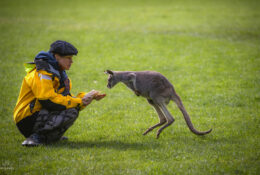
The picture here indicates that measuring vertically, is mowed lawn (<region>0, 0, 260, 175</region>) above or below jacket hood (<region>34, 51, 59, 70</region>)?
below

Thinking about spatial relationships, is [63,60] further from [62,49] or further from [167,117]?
[167,117]

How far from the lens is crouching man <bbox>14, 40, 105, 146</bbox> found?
4.90 metres

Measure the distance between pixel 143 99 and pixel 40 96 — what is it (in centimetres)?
413

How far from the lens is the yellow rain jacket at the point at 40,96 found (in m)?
4.84

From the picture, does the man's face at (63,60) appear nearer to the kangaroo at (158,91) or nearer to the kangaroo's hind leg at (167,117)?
the kangaroo at (158,91)

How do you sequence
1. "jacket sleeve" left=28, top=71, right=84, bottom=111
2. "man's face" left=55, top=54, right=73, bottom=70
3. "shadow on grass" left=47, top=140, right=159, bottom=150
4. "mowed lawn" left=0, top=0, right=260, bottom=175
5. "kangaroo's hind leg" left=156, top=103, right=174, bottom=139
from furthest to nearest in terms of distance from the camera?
1. "kangaroo's hind leg" left=156, top=103, right=174, bottom=139
2. "shadow on grass" left=47, top=140, right=159, bottom=150
3. "man's face" left=55, top=54, right=73, bottom=70
4. "jacket sleeve" left=28, top=71, right=84, bottom=111
5. "mowed lawn" left=0, top=0, right=260, bottom=175

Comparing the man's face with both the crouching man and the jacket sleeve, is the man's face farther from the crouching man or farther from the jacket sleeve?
the jacket sleeve

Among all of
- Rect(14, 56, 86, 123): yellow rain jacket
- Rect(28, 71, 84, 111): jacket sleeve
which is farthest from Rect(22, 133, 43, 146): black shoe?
Rect(28, 71, 84, 111): jacket sleeve

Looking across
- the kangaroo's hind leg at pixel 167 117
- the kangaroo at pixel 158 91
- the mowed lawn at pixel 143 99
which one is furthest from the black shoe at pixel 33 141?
the kangaroo's hind leg at pixel 167 117

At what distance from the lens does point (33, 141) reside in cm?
513

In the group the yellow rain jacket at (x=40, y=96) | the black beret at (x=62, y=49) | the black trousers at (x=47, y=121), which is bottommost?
the black trousers at (x=47, y=121)

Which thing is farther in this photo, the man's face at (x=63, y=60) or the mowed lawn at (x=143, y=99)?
the man's face at (x=63, y=60)

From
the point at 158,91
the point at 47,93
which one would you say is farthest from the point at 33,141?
the point at 158,91

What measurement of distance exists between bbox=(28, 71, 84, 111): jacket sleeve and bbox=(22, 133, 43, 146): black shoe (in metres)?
0.59
